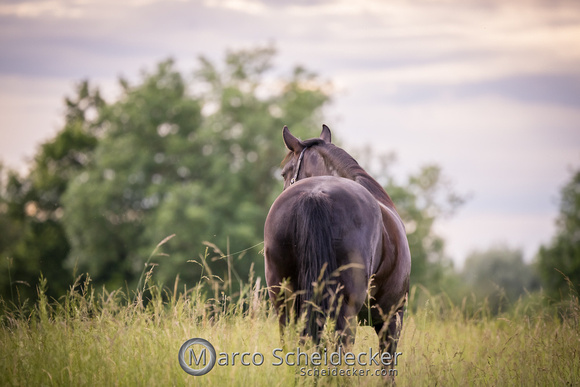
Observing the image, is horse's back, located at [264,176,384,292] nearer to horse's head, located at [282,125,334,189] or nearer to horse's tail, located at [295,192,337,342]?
horse's tail, located at [295,192,337,342]

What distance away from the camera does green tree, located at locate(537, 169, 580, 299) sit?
35812mm

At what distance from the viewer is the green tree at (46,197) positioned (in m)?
30.9

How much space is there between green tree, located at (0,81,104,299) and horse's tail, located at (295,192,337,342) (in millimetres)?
29025

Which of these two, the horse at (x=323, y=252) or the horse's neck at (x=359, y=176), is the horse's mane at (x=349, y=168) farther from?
the horse at (x=323, y=252)

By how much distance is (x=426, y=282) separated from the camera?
2900cm

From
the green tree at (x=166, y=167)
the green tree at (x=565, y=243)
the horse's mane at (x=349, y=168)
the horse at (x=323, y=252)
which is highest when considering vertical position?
the horse's mane at (x=349, y=168)

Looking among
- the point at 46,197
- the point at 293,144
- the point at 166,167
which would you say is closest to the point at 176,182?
the point at 166,167

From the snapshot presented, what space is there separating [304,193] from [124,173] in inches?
1046

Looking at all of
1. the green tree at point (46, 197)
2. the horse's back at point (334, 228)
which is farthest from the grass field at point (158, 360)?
the green tree at point (46, 197)

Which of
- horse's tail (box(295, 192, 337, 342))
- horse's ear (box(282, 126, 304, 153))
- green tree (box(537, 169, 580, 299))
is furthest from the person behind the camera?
green tree (box(537, 169, 580, 299))

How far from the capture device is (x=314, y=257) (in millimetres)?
3641

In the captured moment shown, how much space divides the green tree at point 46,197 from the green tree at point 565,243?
30920 millimetres

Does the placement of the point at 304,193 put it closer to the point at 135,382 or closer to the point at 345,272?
the point at 345,272

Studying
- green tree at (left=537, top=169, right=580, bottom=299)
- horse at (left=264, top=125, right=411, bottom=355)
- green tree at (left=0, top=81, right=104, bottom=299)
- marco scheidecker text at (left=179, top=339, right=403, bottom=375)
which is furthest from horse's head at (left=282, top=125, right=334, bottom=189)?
green tree at (left=537, top=169, right=580, bottom=299)
